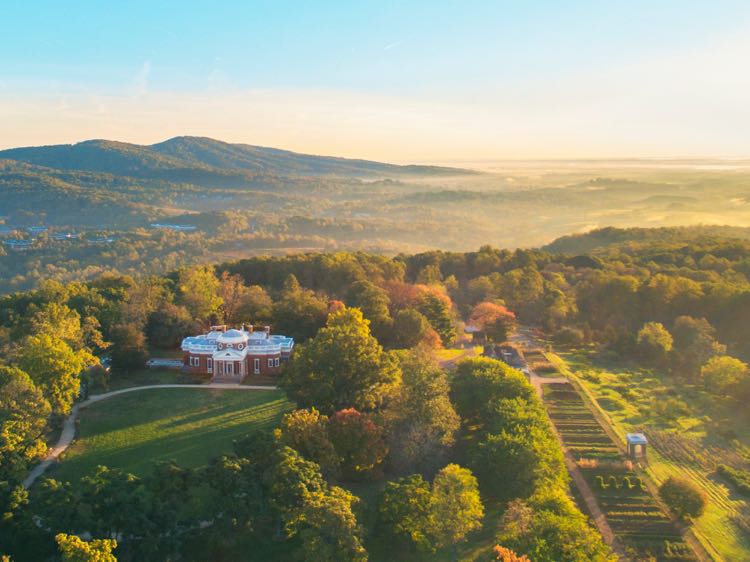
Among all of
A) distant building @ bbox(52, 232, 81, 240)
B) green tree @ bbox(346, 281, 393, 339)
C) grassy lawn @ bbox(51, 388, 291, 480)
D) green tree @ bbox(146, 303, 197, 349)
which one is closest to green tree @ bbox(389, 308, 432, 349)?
green tree @ bbox(346, 281, 393, 339)

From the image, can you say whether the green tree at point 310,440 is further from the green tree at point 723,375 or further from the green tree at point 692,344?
the green tree at point 692,344

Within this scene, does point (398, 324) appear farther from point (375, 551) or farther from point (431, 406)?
point (375, 551)

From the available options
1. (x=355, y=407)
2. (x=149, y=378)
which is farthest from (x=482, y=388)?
(x=149, y=378)

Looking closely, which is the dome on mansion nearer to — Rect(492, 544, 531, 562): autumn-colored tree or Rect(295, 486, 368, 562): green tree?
Rect(295, 486, 368, 562): green tree

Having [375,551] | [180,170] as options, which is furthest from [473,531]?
[180,170]

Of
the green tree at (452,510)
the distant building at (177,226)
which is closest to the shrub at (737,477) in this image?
the green tree at (452,510)

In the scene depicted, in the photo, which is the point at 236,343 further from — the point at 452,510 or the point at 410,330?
the point at 452,510
